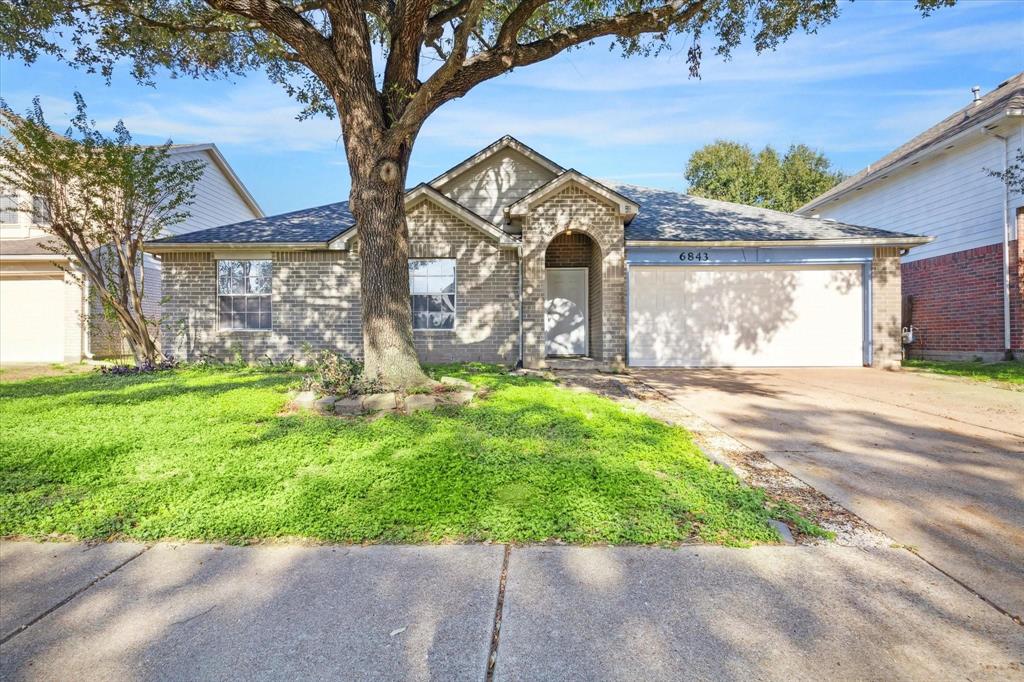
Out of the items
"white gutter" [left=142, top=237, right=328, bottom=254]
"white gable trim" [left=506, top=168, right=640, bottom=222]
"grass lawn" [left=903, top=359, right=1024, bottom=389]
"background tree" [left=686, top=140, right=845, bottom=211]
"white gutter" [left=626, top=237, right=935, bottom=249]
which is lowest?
"grass lawn" [left=903, top=359, right=1024, bottom=389]

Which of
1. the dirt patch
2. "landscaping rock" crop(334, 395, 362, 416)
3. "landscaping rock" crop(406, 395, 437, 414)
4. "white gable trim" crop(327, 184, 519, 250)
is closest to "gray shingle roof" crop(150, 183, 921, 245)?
"white gable trim" crop(327, 184, 519, 250)

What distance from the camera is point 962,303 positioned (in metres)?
13.1

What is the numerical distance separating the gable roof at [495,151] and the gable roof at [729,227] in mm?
2755

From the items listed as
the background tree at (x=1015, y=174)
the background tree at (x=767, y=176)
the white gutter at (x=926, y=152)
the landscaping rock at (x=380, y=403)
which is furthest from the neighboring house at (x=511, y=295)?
the background tree at (x=767, y=176)

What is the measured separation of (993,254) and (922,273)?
7.79 ft

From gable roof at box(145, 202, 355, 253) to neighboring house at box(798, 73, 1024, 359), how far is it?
15.8 meters

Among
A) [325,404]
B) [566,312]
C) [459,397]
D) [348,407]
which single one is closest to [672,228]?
[566,312]

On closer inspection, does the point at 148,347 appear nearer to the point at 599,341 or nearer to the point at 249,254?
the point at 249,254

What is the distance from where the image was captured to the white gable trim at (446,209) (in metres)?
11.2

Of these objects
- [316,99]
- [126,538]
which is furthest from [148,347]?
[126,538]

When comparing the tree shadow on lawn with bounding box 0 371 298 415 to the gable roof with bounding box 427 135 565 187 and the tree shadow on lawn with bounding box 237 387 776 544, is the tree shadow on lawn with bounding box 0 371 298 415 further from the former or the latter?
the gable roof with bounding box 427 135 565 187

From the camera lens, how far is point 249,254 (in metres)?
11.7

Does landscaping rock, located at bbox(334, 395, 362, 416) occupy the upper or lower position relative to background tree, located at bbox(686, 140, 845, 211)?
lower

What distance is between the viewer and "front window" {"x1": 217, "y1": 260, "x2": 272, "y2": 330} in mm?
11805
